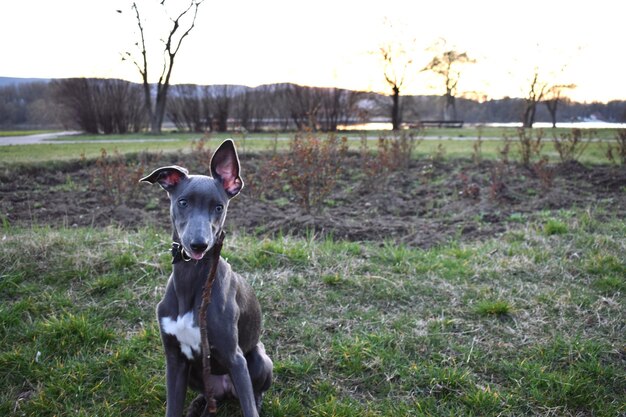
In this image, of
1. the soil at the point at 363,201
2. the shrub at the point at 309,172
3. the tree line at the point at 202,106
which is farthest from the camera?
the tree line at the point at 202,106

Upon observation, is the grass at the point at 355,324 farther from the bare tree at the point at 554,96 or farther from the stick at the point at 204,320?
the bare tree at the point at 554,96

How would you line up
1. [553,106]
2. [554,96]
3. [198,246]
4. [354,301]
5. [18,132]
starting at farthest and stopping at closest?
1. [553,106]
2. [554,96]
3. [18,132]
4. [354,301]
5. [198,246]

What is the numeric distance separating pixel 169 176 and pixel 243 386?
3.90 feet

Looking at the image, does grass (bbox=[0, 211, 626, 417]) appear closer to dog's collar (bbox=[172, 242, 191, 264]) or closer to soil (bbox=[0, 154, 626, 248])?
soil (bbox=[0, 154, 626, 248])

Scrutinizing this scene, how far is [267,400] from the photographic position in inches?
121

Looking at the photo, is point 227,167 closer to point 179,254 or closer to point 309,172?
point 179,254

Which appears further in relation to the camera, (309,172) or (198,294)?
(309,172)

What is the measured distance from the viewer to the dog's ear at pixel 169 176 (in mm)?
2527

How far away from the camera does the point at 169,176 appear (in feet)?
8.47

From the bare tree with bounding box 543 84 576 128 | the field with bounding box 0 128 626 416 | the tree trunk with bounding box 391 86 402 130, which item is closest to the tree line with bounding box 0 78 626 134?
the tree trunk with bounding box 391 86 402 130

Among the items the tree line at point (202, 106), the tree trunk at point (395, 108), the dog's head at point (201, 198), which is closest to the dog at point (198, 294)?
the dog's head at point (201, 198)

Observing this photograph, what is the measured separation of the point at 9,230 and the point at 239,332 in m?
4.41

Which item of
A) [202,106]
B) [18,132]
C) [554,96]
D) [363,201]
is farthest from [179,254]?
[554,96]

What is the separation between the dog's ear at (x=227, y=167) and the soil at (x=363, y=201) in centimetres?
327
